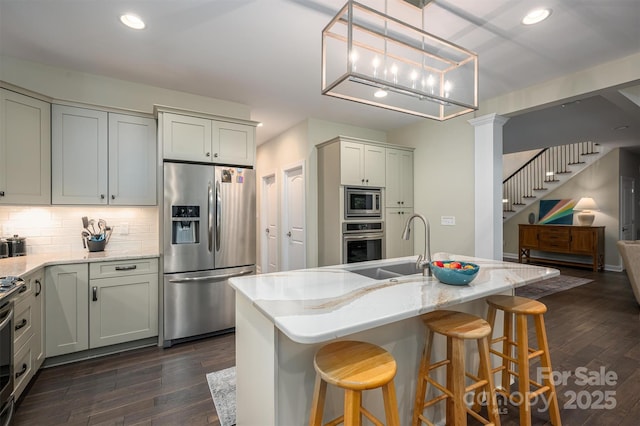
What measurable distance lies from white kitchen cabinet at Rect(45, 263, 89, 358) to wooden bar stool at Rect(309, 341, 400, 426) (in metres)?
2.45

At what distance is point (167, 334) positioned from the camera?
9.68ft

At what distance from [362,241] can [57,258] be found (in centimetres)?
325

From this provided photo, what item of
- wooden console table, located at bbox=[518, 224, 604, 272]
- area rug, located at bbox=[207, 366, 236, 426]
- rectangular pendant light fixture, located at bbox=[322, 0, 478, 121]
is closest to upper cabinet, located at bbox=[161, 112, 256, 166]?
rectangular pendant light fixture, located at bbox=[322, 0, 478, 121]

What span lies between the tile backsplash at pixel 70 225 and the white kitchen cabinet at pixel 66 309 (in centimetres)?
59

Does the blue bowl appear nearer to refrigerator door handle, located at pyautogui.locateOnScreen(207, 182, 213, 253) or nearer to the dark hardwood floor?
the dark hardwood floor

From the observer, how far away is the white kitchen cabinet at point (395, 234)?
14.3ft

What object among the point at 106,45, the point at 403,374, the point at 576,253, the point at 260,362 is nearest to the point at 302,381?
the point at 260,362

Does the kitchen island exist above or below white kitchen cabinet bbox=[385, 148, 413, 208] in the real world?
below

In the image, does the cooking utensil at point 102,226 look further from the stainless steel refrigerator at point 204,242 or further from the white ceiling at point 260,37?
the white ceiling at point 260,37

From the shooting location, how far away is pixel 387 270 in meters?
2.28

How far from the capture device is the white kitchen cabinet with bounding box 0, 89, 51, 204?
2383 millimetres

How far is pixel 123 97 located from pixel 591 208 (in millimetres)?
8931

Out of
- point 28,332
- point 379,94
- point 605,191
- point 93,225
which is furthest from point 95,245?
point 605,191

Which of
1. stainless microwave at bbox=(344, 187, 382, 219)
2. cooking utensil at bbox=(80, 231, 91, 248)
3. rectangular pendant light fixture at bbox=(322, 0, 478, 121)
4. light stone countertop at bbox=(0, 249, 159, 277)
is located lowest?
light stone countertop at bbox=(0, 249, 159, 277)
